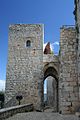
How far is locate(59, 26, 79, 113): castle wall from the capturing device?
10992 mm

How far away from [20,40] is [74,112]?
31.2ft

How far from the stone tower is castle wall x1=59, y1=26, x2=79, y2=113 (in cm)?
627

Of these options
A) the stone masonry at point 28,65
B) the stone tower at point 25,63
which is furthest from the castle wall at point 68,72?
the stone tower at point 25,63

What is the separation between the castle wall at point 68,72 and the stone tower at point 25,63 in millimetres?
6273

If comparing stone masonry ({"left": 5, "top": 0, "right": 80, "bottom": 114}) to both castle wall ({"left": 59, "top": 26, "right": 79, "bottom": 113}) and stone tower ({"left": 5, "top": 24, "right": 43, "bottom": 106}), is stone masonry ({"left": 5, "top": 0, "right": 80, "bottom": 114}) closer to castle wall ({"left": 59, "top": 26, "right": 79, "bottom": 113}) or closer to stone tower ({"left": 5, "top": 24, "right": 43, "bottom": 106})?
stone tower ({"left": 5, "top": 24, "right": 43, "bottom": 106})

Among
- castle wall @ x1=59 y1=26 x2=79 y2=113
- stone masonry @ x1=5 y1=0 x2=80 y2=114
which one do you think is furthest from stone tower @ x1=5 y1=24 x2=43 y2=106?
castle wall @ x1=59 y1=26 x2=79 y2=113

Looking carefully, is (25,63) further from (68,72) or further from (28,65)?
(68,72)

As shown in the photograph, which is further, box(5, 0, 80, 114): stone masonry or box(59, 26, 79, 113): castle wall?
box(5, 0, 80, 114): stone masonry

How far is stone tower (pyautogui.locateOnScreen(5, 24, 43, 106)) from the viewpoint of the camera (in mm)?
17656

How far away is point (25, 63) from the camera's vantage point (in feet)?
59.5

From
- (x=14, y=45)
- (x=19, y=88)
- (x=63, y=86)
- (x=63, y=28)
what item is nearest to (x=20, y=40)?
(x=14, y=45)

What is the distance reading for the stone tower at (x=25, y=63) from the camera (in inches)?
695

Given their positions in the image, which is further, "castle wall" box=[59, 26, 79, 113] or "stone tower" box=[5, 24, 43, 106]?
"stone tower" box=[5, 24, 43, 106]

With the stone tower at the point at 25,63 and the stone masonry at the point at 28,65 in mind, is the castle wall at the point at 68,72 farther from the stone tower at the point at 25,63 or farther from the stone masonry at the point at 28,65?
the stone tower at the point at 25,63
